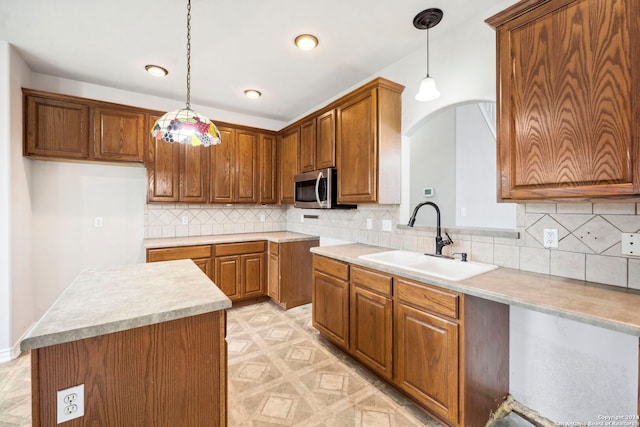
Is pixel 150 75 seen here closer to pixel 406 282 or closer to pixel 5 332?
pixel 5 332

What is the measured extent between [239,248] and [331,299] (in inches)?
60.8

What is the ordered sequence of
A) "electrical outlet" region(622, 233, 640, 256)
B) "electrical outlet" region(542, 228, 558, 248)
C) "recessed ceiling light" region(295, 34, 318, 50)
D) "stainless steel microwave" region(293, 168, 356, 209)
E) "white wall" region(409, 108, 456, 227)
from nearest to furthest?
"electrical outlet" region(622, 233, 640, 256), "electrical outlet" region(542, 228, 558, 248), "recessed ceiling light" region(295, 34, 318, 50), "stainless steel microwave" region(293, 168, 356, 209), "white wall" region(409, 108, 456, 227)

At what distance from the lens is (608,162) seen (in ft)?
3.86

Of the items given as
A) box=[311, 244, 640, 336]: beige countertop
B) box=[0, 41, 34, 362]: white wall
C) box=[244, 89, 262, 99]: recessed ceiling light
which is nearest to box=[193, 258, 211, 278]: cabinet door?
box=[0, 41, 34, 362]: white wall

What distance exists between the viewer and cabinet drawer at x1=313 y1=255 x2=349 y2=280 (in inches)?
90.6

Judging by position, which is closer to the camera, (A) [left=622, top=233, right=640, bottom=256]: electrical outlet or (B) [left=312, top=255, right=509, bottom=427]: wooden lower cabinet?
(A) [left=622, top=233, right=640, bottom=256]: electrical outlet

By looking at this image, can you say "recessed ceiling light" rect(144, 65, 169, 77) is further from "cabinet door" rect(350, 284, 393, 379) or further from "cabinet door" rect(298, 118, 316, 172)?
"cabinet door" rect(350, 284, 393, 379)

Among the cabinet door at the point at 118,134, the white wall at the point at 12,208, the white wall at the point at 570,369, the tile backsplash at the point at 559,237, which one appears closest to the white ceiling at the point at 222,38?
the white wall at the point at 12,208

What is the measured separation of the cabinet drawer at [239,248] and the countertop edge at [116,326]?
88.1 inches

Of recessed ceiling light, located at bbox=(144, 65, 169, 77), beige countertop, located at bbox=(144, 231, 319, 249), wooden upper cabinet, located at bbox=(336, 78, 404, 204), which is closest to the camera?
wooden upper cabinet, located at bbox=(336, 78, 404, 204)

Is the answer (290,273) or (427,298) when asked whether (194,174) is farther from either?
(427,298)

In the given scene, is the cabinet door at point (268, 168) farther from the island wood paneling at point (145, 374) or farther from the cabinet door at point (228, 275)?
the island wood paneling at point (145, 374)

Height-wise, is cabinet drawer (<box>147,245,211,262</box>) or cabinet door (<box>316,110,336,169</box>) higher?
cabinet door (<box>316,110,336,169</box>)

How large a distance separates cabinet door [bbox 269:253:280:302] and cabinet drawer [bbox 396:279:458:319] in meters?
1.92
